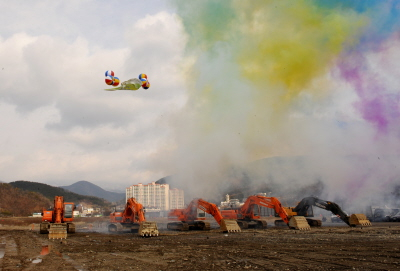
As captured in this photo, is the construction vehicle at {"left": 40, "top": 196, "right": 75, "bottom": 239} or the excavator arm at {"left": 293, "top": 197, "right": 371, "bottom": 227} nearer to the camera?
the excavator arm at {"left": 293, "top": 197, "right": 371, "bottom": 227}

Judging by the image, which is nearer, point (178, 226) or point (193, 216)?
point (178, 226)

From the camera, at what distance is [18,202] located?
125 meters

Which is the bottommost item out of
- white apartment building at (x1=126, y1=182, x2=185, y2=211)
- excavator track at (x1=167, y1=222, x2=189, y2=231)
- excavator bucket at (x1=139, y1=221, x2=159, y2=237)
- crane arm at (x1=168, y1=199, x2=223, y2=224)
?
excavator track at (x1=167, y1=222, x2=189, y2=231)

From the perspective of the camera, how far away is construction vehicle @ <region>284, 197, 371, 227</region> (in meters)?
34.6

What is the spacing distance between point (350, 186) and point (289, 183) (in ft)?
70.2

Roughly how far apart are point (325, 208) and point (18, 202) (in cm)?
11980

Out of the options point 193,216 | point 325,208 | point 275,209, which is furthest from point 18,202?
point 325,208

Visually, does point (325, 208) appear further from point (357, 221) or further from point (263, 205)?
point (263, 205)

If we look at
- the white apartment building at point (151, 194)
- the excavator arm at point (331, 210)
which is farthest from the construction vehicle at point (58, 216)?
the white apartment building at point (151, 194)

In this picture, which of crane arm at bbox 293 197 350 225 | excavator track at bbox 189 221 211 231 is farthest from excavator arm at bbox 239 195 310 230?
excavator track at bbox 189 221 211 231

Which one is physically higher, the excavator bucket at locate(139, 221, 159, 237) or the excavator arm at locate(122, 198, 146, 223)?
the excavator arm at locate(122, 198, 146, 223)

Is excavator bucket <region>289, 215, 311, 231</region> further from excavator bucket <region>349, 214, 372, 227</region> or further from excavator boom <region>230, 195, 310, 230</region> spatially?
excavator bucket <region>349, 214, 372, 227</region>

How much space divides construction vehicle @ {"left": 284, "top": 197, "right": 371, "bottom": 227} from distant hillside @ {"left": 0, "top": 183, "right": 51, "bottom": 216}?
9737 centimetres

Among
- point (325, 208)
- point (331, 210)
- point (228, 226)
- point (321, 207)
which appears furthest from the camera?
point (321, 207)
